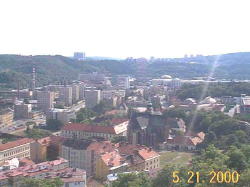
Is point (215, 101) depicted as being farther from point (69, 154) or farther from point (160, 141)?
point (69, 154)

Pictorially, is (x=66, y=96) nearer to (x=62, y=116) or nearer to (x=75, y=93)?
(x=75, y=93)

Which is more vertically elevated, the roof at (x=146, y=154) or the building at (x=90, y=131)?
the roof at (x=146, y=154)

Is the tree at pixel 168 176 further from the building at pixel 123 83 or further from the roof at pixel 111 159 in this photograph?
the building at pixel 123 83

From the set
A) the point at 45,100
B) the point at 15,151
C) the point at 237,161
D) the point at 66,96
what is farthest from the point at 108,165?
the point at 66,96

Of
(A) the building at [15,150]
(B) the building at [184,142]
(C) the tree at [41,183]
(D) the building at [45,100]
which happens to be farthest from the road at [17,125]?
(C) the tree at [41,183]

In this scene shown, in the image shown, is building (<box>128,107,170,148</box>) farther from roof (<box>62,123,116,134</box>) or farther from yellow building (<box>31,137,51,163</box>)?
yellow building (<box>31,137,51,163</box>)
